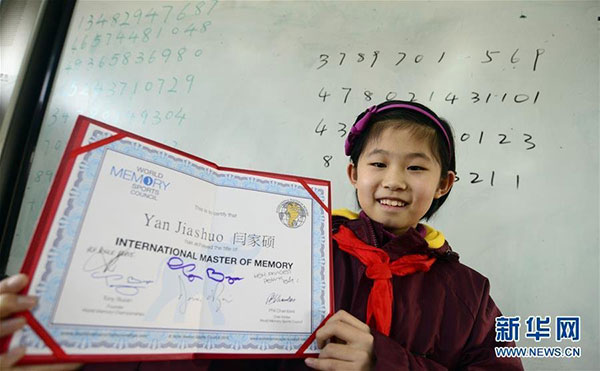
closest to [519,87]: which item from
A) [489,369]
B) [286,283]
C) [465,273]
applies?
[465,273]

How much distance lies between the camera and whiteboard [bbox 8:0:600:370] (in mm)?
895

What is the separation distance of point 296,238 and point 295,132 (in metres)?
0.56

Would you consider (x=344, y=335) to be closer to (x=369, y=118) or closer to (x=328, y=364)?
(x=328, y=364)

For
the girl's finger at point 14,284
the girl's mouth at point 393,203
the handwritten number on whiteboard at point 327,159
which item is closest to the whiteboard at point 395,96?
the handwritten number on whiteboard at point 327,159

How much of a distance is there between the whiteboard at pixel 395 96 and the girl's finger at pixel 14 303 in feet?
2.36

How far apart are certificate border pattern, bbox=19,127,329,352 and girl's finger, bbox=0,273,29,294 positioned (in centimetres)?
1

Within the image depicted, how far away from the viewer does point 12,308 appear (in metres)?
0.37

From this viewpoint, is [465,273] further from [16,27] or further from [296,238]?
[16,27]
